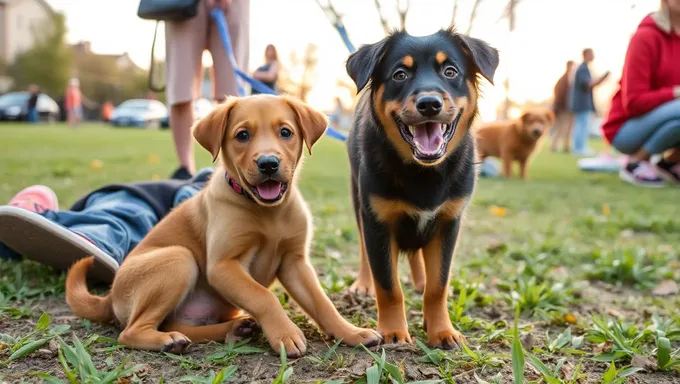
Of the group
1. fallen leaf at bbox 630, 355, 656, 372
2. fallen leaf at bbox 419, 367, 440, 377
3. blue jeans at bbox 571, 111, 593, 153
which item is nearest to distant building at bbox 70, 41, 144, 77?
blue jeans at bbox 571, 111, 593, 153

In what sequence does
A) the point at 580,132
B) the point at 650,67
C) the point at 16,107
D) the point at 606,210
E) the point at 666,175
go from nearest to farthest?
1. the point at 606,210
2. the point at 650,67
3. the point at 666,175
4. the point at 580,132
5. the point at 16,107

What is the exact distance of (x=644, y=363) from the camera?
2.60 meters

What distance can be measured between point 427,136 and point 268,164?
765 mm

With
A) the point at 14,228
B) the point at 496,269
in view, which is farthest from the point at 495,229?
the point at 14,228

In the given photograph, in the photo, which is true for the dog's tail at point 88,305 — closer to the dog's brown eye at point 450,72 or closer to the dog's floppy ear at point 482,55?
the dog's brown eye at point 450,72

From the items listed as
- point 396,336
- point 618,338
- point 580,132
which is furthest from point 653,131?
point 580,132

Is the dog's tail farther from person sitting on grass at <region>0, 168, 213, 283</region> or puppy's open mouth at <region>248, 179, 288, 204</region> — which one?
puppy's open mouth at <region>248, 179, 288, 204</region>

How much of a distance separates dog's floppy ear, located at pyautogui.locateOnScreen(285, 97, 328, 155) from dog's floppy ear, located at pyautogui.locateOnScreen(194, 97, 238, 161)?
35 cm

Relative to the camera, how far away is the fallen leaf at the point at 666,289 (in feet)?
13.5

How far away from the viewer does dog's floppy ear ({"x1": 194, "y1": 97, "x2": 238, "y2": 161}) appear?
3000mm

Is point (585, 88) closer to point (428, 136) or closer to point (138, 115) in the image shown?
point (428, 136)

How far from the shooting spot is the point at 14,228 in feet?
11.0

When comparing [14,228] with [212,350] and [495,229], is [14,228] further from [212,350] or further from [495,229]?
[495,229]

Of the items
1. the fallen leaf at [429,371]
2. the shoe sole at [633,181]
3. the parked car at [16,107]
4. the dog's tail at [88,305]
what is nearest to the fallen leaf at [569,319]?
the fallen leaf at [429,371]
